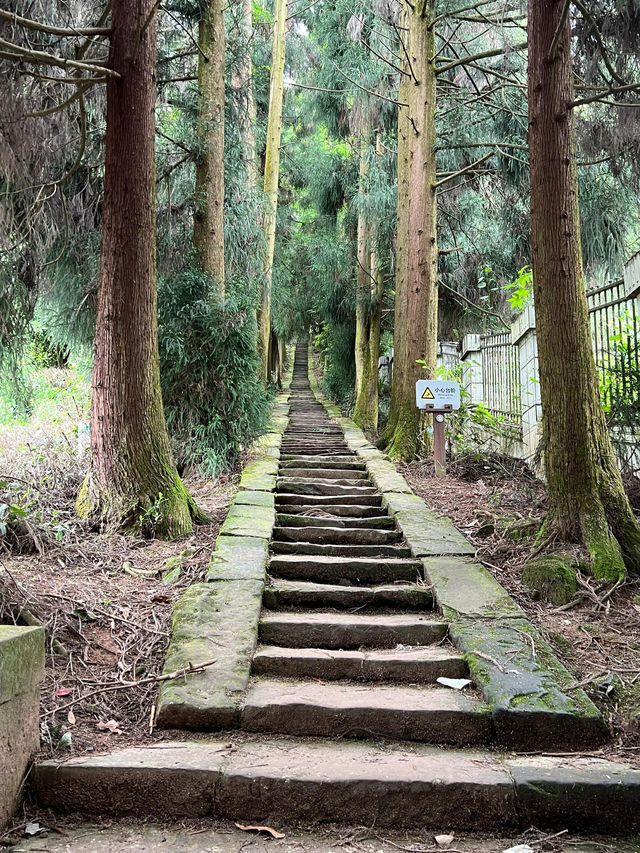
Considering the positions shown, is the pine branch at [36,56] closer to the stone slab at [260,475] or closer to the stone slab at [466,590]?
the stone slab at [260,475]

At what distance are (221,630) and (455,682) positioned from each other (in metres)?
1.21

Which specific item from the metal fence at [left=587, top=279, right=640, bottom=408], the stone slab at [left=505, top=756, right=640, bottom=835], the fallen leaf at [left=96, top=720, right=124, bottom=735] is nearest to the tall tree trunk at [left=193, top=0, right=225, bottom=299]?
the metal fence at [left=587, top=279, right=640, bottom=408]

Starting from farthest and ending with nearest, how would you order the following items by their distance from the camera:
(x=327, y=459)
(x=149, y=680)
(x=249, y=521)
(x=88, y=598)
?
(x=327, y=459) < (x=249, y=521) < (x=88, y=598) < (x=149, y=680)

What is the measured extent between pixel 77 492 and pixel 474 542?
3330 mm

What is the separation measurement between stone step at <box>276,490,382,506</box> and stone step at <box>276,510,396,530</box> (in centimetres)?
57

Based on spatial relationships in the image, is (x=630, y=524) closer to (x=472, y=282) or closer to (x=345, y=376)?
(x=472, y=282)

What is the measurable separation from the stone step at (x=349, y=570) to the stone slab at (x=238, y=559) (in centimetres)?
14

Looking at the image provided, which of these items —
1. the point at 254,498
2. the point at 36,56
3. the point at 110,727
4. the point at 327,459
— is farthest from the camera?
the point at 327,459

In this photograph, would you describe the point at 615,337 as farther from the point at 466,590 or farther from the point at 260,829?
the point at 260,829

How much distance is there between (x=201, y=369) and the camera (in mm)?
7539

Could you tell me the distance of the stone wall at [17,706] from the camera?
2.29 m

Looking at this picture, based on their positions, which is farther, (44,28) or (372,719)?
(44,28)

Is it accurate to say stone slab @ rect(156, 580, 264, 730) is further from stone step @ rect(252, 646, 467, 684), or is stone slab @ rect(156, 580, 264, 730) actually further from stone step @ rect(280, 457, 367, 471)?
stone step @ rect(280, 457, 367, 471)

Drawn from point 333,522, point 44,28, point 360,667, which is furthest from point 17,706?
point 44,28
